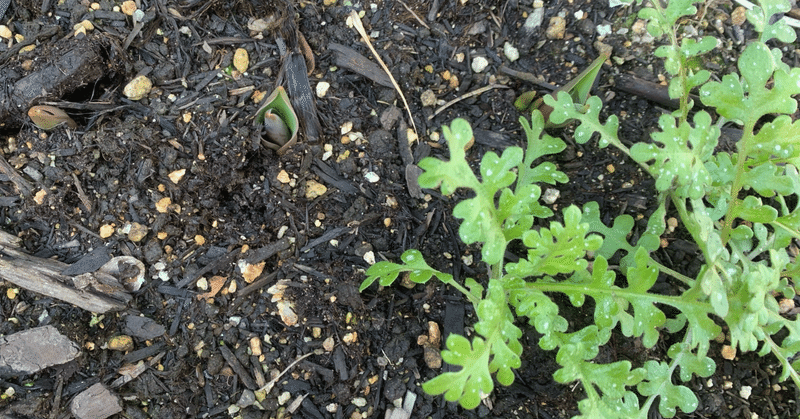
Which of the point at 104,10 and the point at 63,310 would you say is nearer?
the point at 63,310

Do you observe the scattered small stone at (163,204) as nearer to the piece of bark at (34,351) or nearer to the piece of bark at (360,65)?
the piece of bark at (34,351)

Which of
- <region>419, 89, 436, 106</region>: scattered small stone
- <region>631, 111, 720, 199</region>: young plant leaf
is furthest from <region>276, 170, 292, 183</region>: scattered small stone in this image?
<region>631, 111, 720, 199</region>: young plant leaf

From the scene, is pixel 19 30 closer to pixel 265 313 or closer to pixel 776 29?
pixel 265 313

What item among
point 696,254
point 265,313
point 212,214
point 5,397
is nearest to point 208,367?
point 265,313

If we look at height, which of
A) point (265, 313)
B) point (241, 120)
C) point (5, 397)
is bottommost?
point (5, 397)

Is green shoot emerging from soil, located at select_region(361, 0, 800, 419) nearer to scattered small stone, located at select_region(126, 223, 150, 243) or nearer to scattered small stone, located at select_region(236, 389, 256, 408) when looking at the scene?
scattered small stone, located at select_region(236, 389, 256, 408)

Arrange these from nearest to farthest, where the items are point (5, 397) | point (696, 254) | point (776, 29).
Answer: point (776, 29) < point (5, 397) < point (696, 254)

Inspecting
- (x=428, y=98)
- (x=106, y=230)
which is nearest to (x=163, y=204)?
(x=106, y=230)

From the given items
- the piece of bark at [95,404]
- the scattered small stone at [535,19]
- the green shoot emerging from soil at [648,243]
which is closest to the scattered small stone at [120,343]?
the piece of bark at [95,404]

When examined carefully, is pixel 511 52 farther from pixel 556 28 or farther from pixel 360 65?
pixel 360 65
